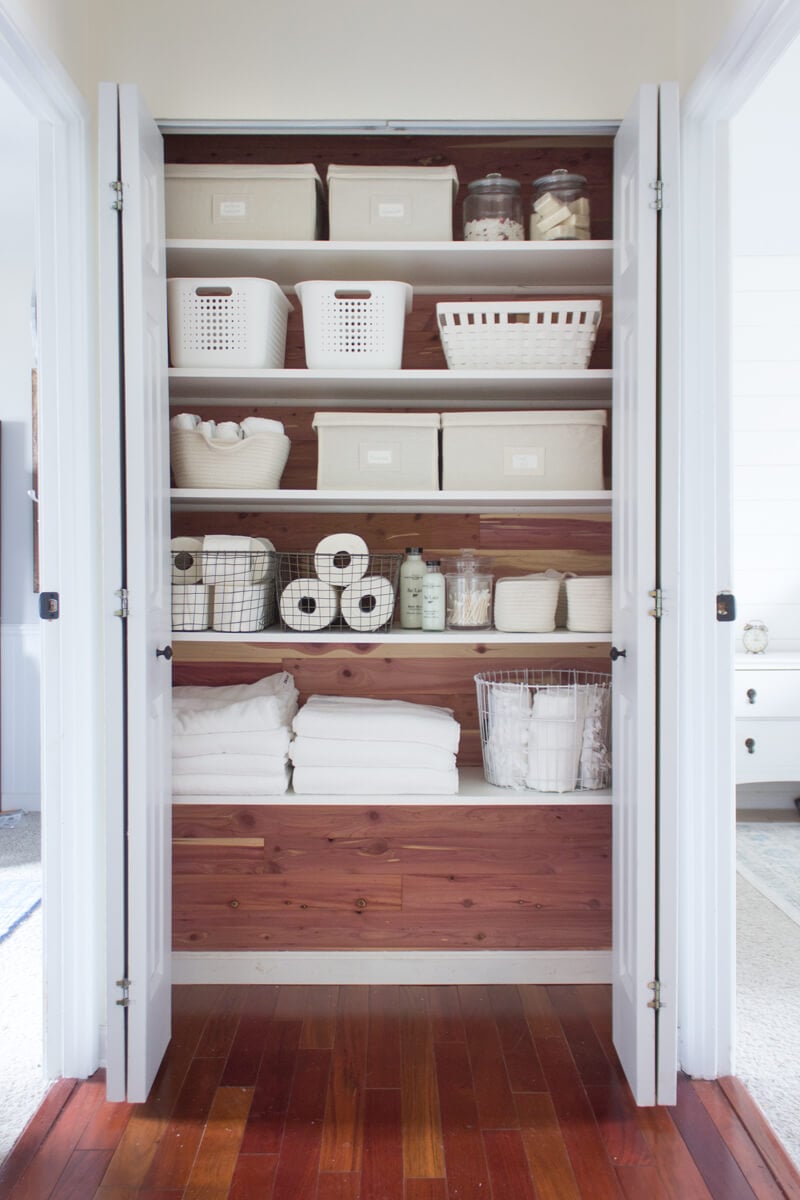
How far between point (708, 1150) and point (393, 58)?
96.5 inches

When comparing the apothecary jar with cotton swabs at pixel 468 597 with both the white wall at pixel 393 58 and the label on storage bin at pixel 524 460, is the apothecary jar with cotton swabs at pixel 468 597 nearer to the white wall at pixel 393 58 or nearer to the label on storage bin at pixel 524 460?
the label on storage bin at pixel 524 460

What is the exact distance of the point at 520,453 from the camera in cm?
224

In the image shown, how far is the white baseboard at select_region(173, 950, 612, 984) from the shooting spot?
99.2 inches

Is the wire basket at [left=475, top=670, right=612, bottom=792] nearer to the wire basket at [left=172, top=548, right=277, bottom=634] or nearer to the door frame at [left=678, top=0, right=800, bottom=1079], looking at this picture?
the door frame at [left=678, top=0, right=800, bottom=1079]

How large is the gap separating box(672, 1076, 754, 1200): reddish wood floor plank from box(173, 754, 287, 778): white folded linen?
3.84 ft

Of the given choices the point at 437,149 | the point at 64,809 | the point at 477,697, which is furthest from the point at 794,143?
the point at 64,809

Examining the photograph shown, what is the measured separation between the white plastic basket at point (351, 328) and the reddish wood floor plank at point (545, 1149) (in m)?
1.66

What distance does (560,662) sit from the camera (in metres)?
2.57

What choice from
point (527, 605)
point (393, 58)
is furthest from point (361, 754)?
point (393, 58)

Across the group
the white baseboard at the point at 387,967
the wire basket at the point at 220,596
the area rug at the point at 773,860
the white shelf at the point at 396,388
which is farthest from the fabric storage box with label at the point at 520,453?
A: the area rug at the point at 773,860

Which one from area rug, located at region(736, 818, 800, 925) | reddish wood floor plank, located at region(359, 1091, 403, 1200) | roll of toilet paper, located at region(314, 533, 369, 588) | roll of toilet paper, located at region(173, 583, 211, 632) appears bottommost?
reddish wood floor plank, located at region(359, 1091, 403, 1200)

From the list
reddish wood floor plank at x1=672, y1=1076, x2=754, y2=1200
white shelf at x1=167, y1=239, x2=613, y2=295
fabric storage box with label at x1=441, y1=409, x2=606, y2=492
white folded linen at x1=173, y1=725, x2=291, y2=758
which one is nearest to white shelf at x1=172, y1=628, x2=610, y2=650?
white folded linen at x1=173, y1=725, x2=291, y2=758

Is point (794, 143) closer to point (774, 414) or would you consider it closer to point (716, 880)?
point (774, 414)

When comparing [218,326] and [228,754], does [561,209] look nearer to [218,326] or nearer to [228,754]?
[218,326]
